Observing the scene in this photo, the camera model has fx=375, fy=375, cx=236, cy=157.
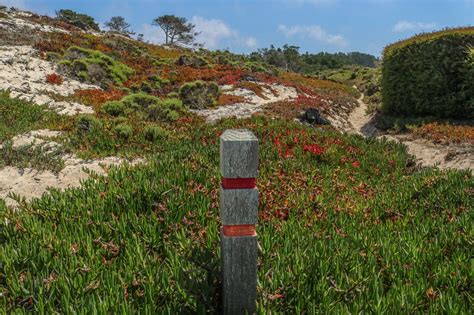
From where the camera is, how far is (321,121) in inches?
735

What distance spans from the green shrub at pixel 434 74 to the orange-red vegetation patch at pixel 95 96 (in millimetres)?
13744

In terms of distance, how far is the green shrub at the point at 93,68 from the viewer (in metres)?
22.5

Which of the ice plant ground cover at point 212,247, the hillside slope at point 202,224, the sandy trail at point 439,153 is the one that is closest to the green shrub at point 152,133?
the hillside slope at point 202,224

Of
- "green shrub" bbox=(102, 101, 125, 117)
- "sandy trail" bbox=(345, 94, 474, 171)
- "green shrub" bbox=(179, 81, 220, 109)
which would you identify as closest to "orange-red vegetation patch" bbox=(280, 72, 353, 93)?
"green shrub" bbox=(179, 81, 220, 109)

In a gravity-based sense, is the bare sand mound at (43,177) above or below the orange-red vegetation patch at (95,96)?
below

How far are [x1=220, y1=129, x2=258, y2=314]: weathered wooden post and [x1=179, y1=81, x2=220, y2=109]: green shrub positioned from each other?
1769cm

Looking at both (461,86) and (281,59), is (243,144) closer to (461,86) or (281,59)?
(461,86)

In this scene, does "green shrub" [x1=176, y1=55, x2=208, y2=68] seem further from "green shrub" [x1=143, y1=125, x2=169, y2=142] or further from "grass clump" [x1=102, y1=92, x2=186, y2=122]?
"green shrub" [x1=143, y1=125, x2=169, y2=142]

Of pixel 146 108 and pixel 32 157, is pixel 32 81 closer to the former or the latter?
pixel 146 108

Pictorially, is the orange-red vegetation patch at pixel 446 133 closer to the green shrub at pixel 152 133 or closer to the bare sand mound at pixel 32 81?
the green shrub at pixel 152 133

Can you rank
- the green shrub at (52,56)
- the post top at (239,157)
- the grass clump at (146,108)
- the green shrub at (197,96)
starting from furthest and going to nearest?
1. the green shrub at (52,56)
2. the green shrub at (197,96)
3. the grass clump at (146,108)
4. the post top at (239,157)

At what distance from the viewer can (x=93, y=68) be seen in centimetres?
2311

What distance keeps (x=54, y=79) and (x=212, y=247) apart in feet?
62.3

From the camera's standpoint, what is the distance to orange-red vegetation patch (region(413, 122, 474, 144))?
1295cm
